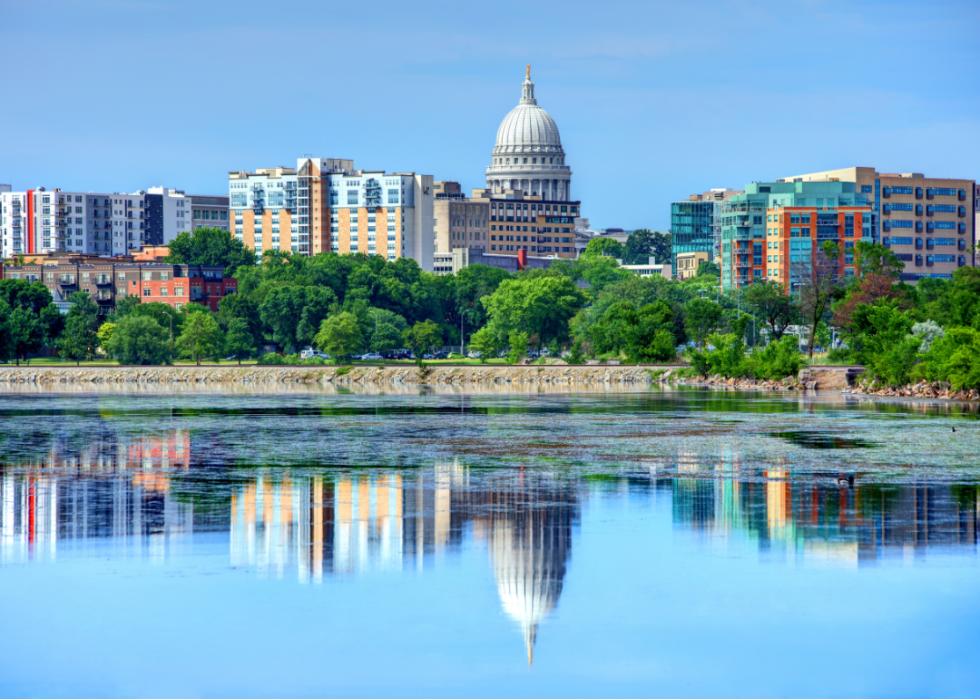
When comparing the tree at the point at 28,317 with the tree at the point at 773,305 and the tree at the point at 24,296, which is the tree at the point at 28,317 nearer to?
the tree at the point at 24,296

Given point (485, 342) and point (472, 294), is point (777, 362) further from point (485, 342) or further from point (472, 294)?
point (472, 294)

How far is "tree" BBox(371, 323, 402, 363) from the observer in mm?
132875

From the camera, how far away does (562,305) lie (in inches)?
5207

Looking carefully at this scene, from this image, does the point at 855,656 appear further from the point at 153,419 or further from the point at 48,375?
the point at 48,375

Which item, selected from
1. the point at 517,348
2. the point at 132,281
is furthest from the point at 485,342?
the point at 132,281

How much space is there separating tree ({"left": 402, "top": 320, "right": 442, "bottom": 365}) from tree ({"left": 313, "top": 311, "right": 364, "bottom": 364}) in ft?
38.9

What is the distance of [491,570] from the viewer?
61.9 ft

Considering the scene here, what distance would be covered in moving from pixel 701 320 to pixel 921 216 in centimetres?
9946

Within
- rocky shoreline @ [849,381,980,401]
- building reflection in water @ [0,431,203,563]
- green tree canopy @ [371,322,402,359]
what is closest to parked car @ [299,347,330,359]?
green tree canopy @ [371,322,402,359]

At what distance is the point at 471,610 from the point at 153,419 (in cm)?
3434

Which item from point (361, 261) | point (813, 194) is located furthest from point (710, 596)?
point (813, 194)

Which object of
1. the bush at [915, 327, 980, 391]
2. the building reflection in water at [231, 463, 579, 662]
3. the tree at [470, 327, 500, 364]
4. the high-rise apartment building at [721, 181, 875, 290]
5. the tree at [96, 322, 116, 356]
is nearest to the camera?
the building reflection in water at [231, 463, 579, 662]

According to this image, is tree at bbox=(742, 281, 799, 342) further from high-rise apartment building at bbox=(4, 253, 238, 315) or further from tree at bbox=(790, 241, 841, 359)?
high-rise apartment building at bbox=(4, 253, 238, 315)

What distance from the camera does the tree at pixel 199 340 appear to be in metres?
121
